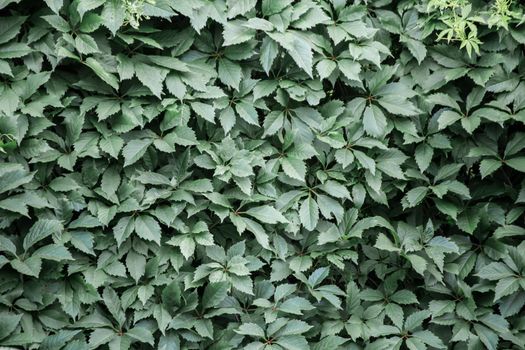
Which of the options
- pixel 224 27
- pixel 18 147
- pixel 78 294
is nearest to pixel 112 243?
pixel 78 294

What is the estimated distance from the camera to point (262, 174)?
2.62m

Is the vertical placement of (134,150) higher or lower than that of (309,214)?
higher

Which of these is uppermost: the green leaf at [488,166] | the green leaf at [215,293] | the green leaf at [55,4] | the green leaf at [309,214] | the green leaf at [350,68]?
the green leaf at [55,4]

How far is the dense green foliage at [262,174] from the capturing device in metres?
2.40

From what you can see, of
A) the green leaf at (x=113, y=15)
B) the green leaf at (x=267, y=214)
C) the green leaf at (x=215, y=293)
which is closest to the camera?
the green leaf at (x=113, y=15)

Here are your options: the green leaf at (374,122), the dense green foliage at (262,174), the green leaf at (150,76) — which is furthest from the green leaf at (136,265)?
the green leaf at (374,122)

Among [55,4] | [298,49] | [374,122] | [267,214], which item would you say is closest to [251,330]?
[267,214]

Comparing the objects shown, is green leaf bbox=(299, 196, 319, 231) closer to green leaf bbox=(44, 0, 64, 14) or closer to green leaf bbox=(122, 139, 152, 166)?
green leaf bbox=(122, 139, 152, 166)

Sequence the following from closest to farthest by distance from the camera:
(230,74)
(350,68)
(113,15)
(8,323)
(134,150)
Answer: (8,323) < (113,15) < (134,150) < (230,74) < (350,68)

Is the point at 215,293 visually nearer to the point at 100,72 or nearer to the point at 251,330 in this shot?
the point at 251,330

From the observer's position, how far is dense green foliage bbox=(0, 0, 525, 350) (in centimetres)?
240

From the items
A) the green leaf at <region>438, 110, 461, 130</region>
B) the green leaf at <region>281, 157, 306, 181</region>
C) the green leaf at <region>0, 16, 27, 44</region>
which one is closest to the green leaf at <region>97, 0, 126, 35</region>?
the green leaf at <region>0, 16, 27, 44</region>

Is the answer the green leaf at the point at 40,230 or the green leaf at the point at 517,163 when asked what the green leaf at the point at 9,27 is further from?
the green leaf at the point at 517,163

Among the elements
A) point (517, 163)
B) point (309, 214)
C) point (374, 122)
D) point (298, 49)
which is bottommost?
point (309, 214)
